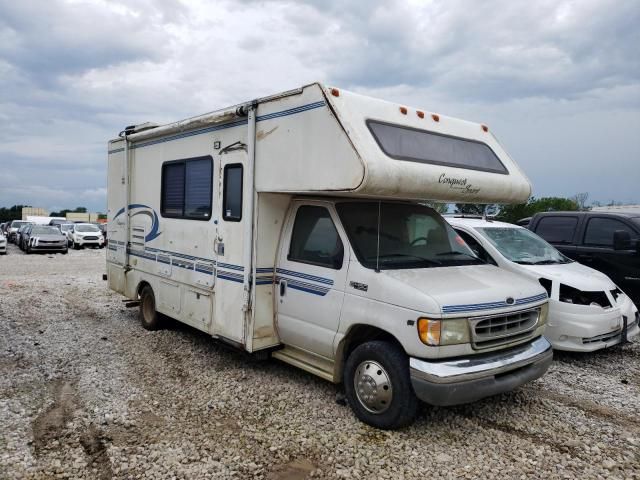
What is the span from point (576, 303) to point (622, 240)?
6.20ft

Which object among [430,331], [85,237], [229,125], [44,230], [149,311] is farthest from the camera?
[85,237]

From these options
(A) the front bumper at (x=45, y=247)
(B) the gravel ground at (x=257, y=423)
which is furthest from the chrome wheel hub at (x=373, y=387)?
(A) the front bumper at (x=45, y=247)

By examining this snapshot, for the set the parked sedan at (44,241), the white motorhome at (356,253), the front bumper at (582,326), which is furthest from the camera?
the parked sedan at (44,241)

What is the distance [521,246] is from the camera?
7.73m

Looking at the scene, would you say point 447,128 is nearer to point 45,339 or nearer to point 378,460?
point 378,460

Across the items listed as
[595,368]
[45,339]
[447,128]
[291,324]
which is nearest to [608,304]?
[595,368]

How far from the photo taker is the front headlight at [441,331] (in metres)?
4.18

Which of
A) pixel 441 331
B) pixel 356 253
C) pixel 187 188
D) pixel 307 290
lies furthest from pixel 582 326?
pixel 187 188

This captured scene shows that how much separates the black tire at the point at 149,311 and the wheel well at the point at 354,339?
3.79 metres

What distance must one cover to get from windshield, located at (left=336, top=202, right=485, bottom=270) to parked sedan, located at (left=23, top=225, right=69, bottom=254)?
21.7 m

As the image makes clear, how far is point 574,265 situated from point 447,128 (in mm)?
3335

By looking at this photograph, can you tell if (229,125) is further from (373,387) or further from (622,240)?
(622,240)

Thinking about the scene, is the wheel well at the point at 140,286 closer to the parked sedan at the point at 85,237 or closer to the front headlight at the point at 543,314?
the front headlight at the point at 543,314

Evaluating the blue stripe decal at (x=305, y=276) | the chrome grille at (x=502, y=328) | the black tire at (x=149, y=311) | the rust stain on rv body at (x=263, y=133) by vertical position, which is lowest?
the black tire at (x=149, y=311)
